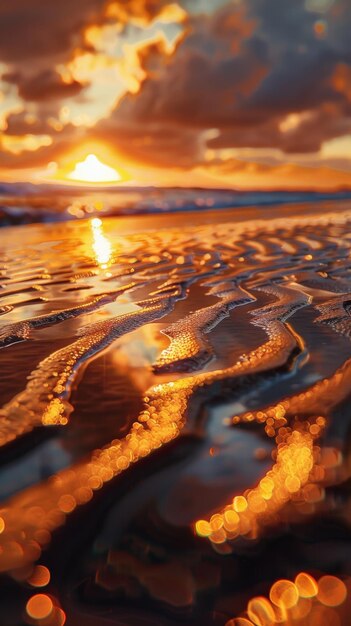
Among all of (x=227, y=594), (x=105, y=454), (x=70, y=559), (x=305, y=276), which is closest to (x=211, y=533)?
(x=227, y=594)

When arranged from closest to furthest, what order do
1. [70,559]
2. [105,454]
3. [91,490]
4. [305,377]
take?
[70,559]
[91,490]
[105,454]
[305,377]

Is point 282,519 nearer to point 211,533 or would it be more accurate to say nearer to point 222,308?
point 211,533

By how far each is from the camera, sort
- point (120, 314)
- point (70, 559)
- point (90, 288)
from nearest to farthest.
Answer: point (70, 559), point (120, 314), point (90, 288)

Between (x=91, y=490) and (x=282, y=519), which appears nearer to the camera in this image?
(x=282, y=519)

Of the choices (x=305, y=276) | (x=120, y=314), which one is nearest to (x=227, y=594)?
(x=120, y=314)

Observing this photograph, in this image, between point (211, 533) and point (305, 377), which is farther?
point (305, 377)

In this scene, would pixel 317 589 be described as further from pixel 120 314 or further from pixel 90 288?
pixel 90 288

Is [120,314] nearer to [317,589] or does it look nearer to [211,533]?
[211,533]

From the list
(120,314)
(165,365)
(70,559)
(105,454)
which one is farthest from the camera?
(120,314)

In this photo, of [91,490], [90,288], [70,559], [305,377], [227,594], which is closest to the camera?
[227,594]
